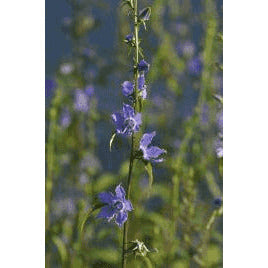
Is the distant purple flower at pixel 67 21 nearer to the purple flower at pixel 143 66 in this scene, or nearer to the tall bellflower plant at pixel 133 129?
the tall bellflower plant at pixel 133 129

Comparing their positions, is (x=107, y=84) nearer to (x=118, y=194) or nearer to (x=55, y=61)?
(x=55, y=61)

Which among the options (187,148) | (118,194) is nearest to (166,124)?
(187,148)

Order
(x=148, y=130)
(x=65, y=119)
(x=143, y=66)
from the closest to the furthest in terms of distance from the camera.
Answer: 1. (x=143, y=66)
2. (x=148, y=130)
3. (x=65, y=119)

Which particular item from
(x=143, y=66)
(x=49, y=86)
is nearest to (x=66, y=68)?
(x=49, y=86)

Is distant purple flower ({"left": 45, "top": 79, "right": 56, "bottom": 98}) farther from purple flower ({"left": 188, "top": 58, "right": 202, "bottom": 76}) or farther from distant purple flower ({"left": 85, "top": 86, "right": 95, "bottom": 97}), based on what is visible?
purple flower ({"left": 188, "top": 58, "right": 202, "bottom": 76})

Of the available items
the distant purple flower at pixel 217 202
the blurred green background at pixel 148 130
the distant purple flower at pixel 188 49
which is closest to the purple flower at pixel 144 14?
the blurred green background at pixel 148 130

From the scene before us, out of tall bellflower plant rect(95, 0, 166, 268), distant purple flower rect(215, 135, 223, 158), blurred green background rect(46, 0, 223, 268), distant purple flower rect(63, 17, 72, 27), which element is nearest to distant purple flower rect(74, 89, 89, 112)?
blurred green background rect(46, 0, 223, 268)

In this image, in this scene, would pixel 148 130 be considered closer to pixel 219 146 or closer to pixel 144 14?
pixel 219 146
